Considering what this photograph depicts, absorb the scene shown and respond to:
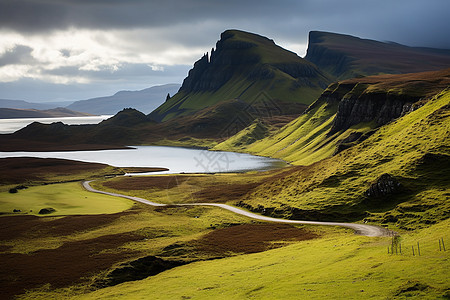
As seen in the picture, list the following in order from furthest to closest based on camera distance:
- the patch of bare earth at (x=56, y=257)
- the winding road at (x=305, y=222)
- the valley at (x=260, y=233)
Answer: the winding road at (x=305, y=222), the patch of bare earth at (x=56, y=257), the valley at (x=260, y=233)

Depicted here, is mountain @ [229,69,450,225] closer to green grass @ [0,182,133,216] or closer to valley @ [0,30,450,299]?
valley @ [0,30,450,299]

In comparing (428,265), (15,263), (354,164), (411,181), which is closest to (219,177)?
(354,164)

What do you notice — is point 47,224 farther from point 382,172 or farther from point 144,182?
point 382,172

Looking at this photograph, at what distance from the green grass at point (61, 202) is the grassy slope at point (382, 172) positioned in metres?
43.3

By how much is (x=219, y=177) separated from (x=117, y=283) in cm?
11611

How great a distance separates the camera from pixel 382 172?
97.6 metres

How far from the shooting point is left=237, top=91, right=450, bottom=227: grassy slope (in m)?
86.6

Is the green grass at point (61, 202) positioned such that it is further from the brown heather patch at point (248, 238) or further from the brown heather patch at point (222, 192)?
the brown heather patch at point (248, 238)

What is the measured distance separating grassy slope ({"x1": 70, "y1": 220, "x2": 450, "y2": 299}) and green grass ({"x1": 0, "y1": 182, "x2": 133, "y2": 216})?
60.3 m

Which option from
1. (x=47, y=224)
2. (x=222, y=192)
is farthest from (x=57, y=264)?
(x=222, y=192)

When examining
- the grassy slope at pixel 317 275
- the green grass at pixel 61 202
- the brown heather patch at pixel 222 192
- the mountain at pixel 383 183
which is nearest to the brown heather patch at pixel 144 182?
the green grass at pixel 61 202

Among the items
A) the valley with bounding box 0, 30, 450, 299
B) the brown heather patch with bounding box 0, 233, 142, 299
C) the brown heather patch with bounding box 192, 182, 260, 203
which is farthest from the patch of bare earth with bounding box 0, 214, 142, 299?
the brown heather patch with bounding box 192, 182, 260, 203

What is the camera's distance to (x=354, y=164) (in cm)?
10944

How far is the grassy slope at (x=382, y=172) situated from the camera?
86.6 m
